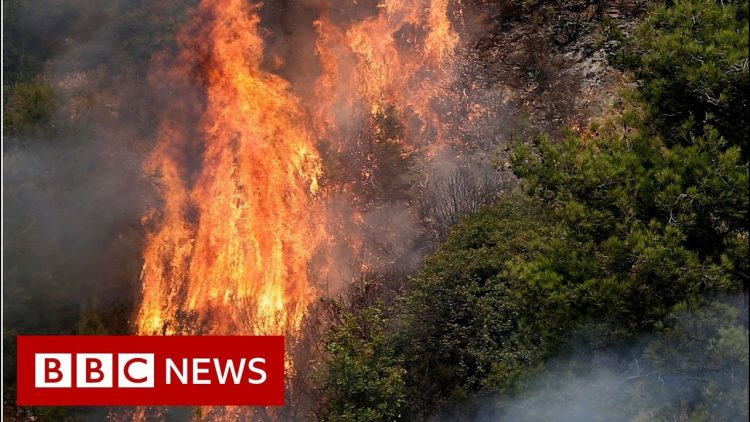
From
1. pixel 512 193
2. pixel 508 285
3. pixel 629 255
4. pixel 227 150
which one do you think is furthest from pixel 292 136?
pixel 629 255

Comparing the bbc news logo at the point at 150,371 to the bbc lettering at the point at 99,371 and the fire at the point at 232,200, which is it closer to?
the bbc lettering at the point at 99,371

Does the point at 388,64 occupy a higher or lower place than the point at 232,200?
higher

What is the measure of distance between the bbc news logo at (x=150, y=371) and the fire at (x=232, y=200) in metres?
1.38

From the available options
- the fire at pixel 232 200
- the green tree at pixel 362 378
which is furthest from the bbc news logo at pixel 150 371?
the green tree at pixel 362 378

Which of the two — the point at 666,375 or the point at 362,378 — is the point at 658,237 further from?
the point at 362,378

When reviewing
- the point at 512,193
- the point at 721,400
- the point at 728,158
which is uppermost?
the point at 512,193

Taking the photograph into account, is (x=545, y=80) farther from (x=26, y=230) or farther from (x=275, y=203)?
(x=26, y=230)

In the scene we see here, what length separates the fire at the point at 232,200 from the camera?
56.6ft

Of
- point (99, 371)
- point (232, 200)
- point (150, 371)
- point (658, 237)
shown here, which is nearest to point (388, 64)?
point (232, 200)

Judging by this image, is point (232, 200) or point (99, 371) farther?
point (232, 200)

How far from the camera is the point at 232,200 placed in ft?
59.8

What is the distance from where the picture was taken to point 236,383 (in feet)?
45.6

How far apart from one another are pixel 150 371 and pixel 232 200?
17.9 feet

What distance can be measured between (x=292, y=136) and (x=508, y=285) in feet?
27.1
